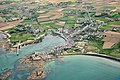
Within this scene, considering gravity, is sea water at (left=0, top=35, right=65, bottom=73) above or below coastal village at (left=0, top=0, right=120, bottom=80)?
below

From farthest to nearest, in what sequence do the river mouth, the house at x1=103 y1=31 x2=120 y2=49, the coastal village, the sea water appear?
the house at x1=103 y1=31 x2=120 y2=49 < the coastal village < the sea water < the river mouth

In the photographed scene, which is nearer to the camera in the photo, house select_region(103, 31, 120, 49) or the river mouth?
the river mouth

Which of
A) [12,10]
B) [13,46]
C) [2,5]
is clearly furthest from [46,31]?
[2,5]

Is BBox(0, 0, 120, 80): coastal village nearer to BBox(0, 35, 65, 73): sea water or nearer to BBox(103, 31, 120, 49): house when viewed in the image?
BBox(103, 31, 120, 49): house

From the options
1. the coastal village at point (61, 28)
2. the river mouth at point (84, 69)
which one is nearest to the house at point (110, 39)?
the coastal village at point (61, 28)

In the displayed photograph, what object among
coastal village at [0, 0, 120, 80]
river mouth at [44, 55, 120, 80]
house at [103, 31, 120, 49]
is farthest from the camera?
house at [103, 31, 120, 49]

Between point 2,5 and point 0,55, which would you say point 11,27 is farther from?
point 2,5

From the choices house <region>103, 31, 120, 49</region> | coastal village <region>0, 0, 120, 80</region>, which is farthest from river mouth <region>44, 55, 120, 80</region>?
house <region>103, 31, 120, 49</region>
